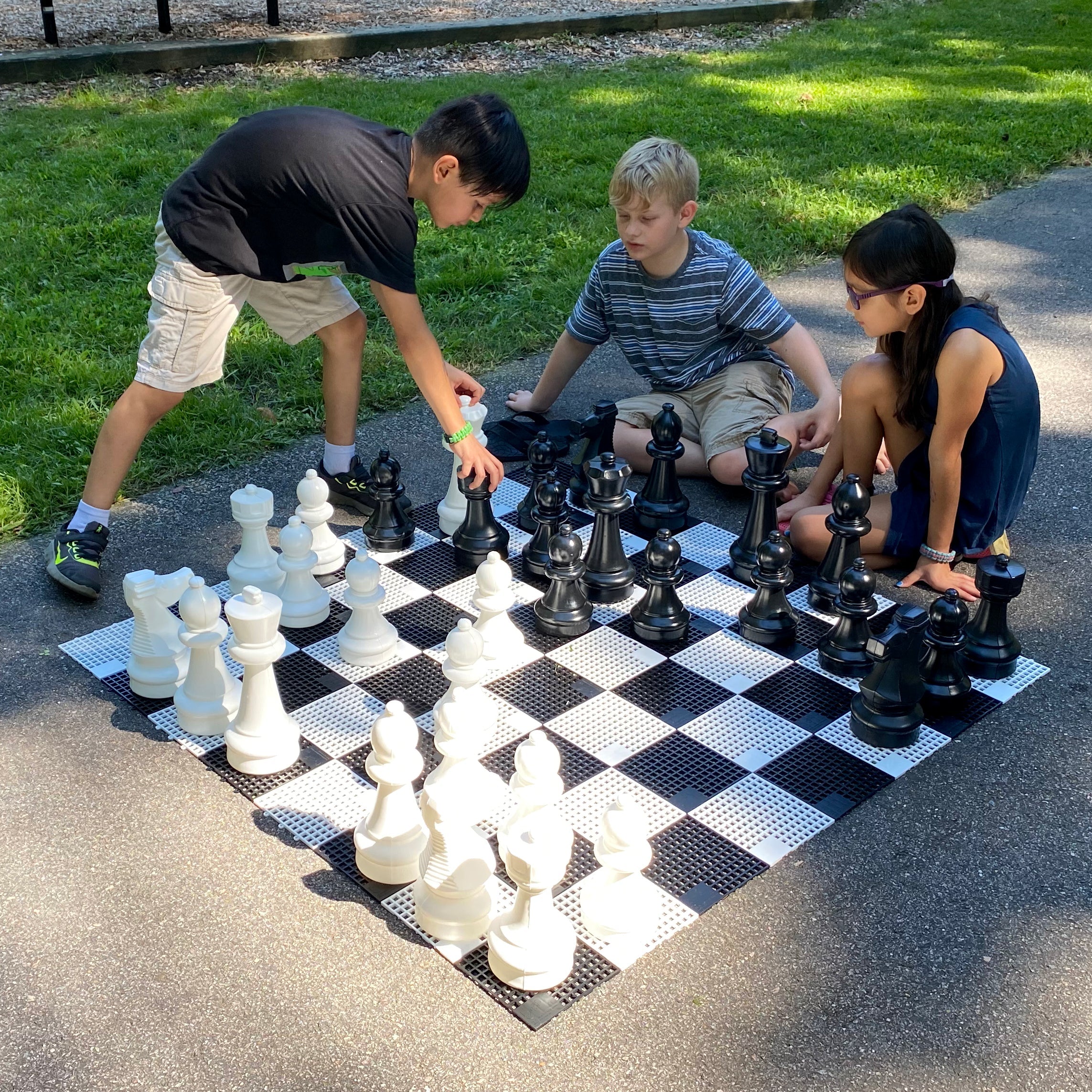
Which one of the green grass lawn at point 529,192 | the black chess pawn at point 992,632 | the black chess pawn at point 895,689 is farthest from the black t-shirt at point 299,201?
the black chess pawn at point 992,632

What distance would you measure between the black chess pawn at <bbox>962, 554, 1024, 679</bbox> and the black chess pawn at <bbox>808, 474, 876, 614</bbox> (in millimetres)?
226

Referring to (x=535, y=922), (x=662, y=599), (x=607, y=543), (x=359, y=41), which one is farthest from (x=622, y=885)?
(x=359, y=41)

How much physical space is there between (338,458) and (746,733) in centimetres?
140

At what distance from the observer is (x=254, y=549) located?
265 cm

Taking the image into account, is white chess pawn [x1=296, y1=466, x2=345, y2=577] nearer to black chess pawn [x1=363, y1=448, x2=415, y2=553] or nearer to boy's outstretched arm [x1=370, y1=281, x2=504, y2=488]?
black chess pawn [x1=363, y1=448, x2=415, y2=553]

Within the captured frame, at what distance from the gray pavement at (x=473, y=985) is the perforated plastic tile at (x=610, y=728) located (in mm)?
375

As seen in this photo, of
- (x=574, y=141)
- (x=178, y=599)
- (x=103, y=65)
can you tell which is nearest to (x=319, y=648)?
(x=178, y=599)

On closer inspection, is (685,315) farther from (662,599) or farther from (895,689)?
(895,689)

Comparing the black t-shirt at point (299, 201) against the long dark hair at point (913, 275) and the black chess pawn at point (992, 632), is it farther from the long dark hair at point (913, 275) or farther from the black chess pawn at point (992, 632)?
the black chess pawn at point (992, 632)

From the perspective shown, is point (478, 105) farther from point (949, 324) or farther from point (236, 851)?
point (236, 851)

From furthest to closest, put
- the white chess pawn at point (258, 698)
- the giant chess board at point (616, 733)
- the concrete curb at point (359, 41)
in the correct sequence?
1. the concrete curb at point (359, 41)
2. the white chess pawn at point (258, 698)
3. the giant chess board at point (616, 733)

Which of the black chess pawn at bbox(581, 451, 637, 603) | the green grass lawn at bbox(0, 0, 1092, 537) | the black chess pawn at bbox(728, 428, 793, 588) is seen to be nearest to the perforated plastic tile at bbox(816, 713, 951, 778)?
the black chess pawn at bbox(728, 428, 793, 588)

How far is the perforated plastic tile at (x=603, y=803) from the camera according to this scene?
202 cm

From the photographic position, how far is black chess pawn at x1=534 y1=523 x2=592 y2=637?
2.49 metres
